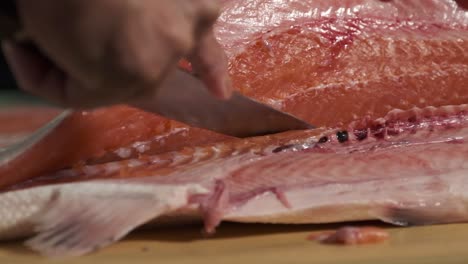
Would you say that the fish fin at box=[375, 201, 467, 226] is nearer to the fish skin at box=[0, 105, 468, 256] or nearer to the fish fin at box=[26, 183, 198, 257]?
the fish skin at box=[0, 105, 468, 256]

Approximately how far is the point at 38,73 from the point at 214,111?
70 cm

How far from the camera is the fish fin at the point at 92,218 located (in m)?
1.35

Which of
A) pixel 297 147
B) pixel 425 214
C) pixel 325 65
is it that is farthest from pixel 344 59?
pixel 425 214

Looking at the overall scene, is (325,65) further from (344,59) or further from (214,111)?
(214,111)

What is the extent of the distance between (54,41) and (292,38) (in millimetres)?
1167

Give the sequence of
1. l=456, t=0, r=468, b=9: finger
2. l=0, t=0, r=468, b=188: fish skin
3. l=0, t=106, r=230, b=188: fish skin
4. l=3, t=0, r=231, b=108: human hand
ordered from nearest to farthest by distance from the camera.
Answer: l=3, t=0, r=231, b=108: human hand, l=0, t=106, r=230, b=188: fish skin, l=0, t=0, r=468, b=188: fish skin, l=456, t=0, r=468, b=9: finger

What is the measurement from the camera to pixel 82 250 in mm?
1338

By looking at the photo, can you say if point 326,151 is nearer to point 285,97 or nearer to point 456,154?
point 285,97

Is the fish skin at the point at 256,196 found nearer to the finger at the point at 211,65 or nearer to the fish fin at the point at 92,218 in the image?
the fish fin at the point at 92,218

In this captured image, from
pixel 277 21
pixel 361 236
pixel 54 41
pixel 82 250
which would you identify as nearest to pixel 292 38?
pixel 277 21

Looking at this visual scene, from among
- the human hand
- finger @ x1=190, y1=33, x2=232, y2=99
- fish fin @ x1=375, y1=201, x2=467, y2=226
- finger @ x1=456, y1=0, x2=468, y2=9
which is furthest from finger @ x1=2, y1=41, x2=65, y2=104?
finger @ x1=456, y1=0, x2=468, y2=9

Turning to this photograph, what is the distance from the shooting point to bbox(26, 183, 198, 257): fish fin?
4.42 feet

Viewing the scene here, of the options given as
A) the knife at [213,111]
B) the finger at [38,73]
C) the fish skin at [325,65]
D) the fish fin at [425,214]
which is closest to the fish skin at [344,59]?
the fish skin at [325,65]

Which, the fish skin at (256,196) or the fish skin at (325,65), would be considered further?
the fish skin at (325,65)
